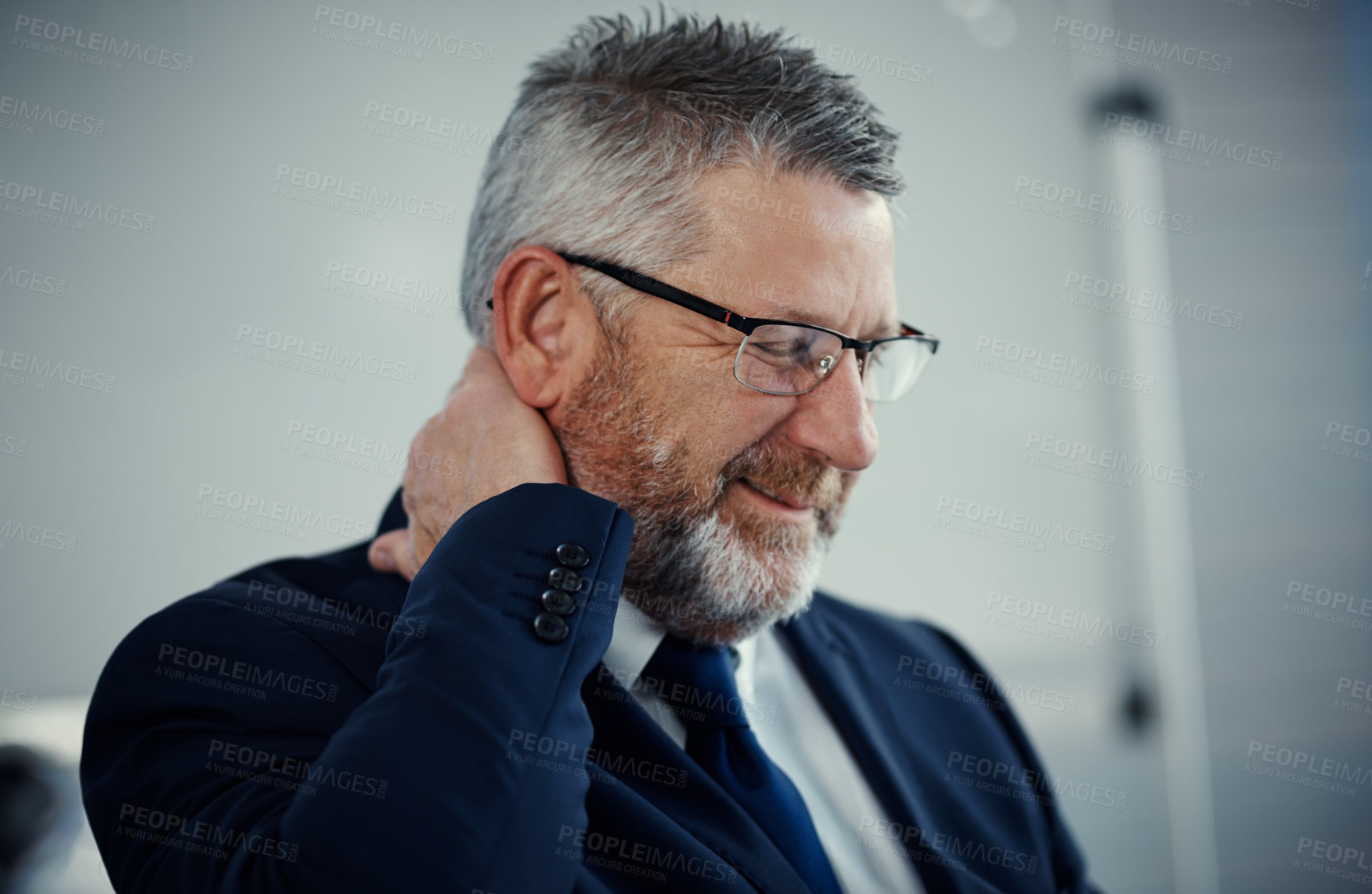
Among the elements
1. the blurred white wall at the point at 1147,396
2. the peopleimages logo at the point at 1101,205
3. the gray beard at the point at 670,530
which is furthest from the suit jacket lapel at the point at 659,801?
the peopleimages logo at the point at 1101,205

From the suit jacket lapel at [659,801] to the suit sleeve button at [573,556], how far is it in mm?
305

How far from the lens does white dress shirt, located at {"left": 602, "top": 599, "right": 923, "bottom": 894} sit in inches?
57.0

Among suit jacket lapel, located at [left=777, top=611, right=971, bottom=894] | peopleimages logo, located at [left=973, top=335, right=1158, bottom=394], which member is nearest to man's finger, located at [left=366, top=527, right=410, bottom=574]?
suit jacket lapel, located at [left=777, top=611, right=971, bottom=894]

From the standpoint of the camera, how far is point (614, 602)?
118 cm

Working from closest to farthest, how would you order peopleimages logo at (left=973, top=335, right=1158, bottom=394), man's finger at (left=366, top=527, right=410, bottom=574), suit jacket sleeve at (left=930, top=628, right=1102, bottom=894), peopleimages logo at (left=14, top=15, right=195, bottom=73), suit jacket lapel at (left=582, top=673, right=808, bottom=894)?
suit jacket lapel at (left=582, top=673, right=808, bottom=894) < man's finger at (left=366, top=527, right=410, bottom=574) < suit jacket sleeve at (left=930, top=628, right=1102, bottom=894) < peopleimages logo at (left=14, top=15, right=195, bottom=73) < peopleimages logo at (left=973, top=335, right=1158, bottom=394)

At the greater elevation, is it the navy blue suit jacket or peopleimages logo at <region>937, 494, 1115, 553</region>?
peopleimages logo at <region>937, 494, 1115, 553</region>

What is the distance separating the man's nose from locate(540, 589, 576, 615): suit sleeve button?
0.48 m

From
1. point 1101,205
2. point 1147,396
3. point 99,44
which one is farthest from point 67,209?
point 1147,396

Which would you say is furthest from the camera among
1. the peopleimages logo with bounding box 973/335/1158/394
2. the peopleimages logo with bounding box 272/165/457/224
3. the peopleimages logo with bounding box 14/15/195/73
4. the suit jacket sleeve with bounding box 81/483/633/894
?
the peopleimages logo with bounding box 973/335/1158/394

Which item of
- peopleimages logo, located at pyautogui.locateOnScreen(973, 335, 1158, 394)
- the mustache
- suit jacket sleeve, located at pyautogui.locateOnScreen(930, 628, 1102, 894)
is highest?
peopleimages logo, located at pyautogui.locateOnScreen(973, 335, 1158, 394)

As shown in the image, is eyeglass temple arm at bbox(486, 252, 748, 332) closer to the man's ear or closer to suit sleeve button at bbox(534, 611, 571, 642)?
the man's ear

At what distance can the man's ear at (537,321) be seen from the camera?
4.74 feet

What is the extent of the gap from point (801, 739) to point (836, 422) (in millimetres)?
660

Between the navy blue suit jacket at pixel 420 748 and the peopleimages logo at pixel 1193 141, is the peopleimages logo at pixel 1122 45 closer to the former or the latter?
the peopleimages logo at pixel 1193 141
